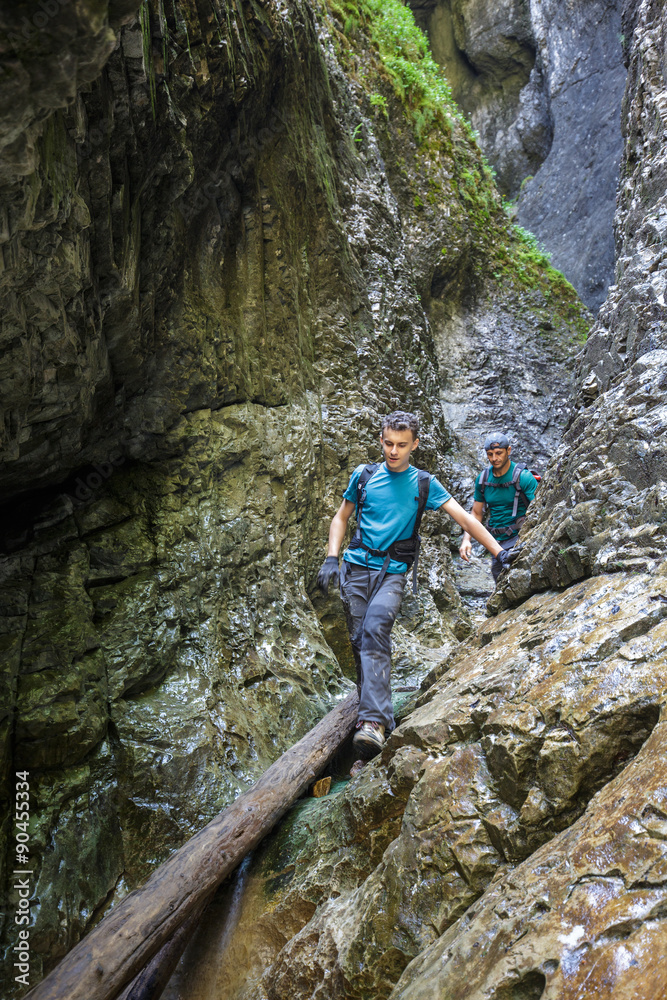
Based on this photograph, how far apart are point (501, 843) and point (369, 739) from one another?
5.52ft

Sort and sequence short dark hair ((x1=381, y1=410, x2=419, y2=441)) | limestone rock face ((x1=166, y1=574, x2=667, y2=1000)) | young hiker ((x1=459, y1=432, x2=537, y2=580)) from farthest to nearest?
young hiker ((x1=459, y1=432, x2=537, y2=580)), short dark hair ((x1=381, y1=410, x2=419, y2=441)), limestone rock face ((x1=166, y1=574, x2=667, y2=1000))

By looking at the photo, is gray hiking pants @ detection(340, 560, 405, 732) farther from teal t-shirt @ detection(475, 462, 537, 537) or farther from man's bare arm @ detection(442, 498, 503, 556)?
teal t-shirt @ detection(475, 462, 537, 537)

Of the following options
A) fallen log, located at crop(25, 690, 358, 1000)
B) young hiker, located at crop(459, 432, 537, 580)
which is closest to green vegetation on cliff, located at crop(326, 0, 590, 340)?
young hiker, located at crop(459, 432, 537, 580)

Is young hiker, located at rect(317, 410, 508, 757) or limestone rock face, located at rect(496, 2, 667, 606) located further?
young hiker, located at rect(317, 410, 508, 757)

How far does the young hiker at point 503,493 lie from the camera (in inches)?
224

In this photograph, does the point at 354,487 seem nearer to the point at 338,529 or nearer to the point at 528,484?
the point at 338,529

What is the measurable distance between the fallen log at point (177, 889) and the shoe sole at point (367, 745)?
1.70 ft

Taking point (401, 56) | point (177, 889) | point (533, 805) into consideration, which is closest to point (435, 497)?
point (533, 805)

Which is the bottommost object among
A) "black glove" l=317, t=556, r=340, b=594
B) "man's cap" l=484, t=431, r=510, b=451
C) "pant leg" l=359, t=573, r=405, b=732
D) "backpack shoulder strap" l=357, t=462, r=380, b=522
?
"pant leg" l=359, t=573, r=405, b=732

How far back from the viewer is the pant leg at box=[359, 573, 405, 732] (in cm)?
396

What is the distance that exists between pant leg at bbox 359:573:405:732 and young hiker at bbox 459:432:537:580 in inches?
70.5

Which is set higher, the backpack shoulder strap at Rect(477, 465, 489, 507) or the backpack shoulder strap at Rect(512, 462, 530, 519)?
the backpack shoulder strap at Rect(477, 465, 489, 507)

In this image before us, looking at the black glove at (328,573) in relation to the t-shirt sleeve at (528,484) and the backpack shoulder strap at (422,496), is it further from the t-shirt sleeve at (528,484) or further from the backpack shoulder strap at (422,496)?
the t-shirt sleeve at (528,484)

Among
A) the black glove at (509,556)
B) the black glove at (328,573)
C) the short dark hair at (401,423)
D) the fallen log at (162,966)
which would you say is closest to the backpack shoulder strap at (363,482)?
the short dark hair at (401,423)
